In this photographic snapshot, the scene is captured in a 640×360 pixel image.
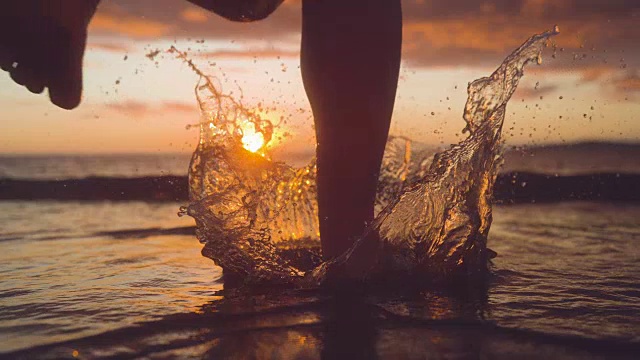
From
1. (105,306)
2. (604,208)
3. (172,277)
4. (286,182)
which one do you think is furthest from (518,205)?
(105,306)

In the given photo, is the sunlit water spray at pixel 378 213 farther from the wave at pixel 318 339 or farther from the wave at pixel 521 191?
the wave at pixel 521 191

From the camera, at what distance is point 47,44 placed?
6.64 feet

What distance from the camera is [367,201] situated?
1.78 metres

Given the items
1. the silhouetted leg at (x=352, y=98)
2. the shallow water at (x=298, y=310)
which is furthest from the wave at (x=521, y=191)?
the silhouetted leg at (x=352, y=98)

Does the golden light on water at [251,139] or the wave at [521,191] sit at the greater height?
the golden light on water at [251,139]

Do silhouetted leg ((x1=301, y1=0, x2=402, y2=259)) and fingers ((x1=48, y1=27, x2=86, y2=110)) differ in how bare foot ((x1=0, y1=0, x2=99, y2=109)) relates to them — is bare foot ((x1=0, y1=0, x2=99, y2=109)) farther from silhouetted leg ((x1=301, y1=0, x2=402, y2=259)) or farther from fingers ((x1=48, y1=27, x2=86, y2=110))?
silhouetted leg ((x1=301, y1=0, x2=402, y2=259))

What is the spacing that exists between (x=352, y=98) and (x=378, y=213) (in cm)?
44

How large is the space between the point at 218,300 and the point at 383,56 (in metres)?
0.74

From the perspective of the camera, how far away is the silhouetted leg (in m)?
1.76

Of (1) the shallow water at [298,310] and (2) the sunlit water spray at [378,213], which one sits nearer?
(1) the shallow water at [298,310]

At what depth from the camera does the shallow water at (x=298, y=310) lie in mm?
1136

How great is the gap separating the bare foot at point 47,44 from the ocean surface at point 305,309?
1.78 feet

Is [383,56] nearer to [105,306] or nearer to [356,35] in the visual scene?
[356,35]

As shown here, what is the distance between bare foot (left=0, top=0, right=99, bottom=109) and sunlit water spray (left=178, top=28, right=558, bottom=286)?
0.37 m
